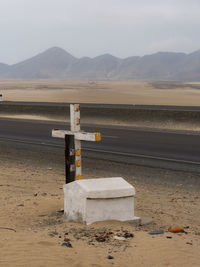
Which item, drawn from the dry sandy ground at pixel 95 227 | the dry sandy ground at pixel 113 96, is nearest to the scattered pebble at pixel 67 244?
the dry sandy ground at pixel 95 227

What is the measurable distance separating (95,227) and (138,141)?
1238 centimetres

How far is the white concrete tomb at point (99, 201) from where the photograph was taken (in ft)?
23.6

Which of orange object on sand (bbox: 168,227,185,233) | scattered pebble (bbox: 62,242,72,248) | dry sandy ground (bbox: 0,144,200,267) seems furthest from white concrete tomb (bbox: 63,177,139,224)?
scattered pebble (bbox: 62,242,72,248)

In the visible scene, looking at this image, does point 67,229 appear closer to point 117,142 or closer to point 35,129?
point 117,142

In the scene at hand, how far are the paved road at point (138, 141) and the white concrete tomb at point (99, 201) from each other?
25.3 ft

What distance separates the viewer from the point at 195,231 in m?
7.41

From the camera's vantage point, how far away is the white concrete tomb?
718cm

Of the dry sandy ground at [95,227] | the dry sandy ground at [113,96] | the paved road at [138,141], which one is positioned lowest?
the dry sandy ground at [95,227]

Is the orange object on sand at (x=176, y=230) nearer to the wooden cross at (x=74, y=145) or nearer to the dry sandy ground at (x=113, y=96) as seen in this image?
the wooden cross at (x=74, y=145)

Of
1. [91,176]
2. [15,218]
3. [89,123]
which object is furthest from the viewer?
[89,123]

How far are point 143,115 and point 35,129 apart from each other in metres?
6.09

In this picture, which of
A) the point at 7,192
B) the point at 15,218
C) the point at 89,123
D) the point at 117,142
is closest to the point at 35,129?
the point at 89,123

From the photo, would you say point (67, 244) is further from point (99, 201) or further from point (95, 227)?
point (99, 201)

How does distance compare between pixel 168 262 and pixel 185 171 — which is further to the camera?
pixel 185 171
